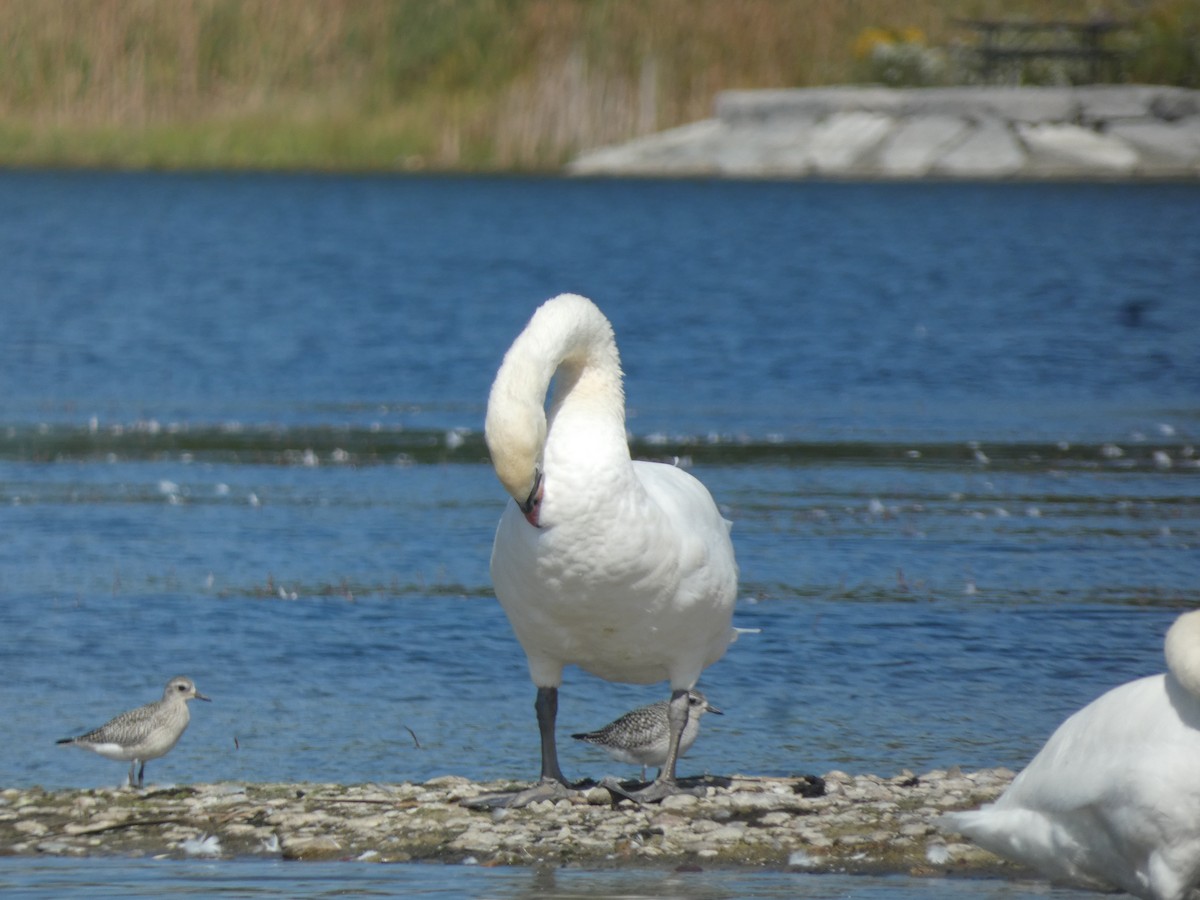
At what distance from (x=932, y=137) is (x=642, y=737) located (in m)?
37.1

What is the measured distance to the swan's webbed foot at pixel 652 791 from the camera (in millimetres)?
7184

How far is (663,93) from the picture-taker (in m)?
45.2

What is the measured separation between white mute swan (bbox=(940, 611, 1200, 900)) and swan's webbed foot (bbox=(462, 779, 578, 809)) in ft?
5.63

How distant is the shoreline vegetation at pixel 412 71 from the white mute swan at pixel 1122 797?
39531 millimetres

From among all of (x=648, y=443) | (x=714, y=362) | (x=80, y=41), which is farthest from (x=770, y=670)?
(x=80, y=41)

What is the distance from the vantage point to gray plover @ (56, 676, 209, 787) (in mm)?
7801

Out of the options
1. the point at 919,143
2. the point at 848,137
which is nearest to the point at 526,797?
the point at 919,143

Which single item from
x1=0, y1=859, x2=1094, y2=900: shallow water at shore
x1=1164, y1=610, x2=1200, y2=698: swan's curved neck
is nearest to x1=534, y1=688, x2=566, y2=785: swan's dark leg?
x1=0, y1=859, x2=1094, y2=900: shallow water at shore

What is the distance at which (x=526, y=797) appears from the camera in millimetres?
7164

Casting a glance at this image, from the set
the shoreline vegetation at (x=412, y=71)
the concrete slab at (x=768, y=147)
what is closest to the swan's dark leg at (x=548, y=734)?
the concrete slab at (x=768, y=147)

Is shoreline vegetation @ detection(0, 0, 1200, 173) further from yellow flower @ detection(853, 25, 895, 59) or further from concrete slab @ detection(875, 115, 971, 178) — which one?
concrete slab @ detection(875, 115, 971, 178)

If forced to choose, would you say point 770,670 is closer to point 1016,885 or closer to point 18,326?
point 1016,885

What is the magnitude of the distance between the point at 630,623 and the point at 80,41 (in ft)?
127

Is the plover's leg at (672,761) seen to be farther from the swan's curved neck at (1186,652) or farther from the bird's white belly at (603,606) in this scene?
the swan's curved neck at (1186,652)
